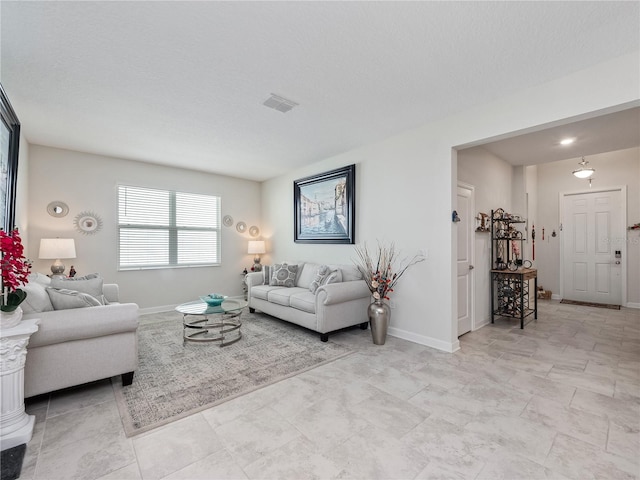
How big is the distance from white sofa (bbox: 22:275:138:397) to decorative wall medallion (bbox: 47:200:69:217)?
8.64 ft

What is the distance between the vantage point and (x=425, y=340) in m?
3.55

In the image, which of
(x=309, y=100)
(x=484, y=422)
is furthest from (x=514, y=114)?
(x=484, y=422)

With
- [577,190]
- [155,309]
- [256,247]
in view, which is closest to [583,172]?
[577,190]

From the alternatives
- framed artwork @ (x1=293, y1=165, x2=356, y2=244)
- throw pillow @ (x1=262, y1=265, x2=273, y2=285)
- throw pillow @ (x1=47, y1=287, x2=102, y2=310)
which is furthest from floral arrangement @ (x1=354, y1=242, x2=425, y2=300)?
throw pillow @ (x1=47, y1=287, x2=102, y2=310)

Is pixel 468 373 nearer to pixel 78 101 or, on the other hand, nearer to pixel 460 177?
pixel 460 177

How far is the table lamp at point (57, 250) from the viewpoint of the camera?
13.0 feet

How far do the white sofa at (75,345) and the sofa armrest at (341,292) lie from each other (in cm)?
196

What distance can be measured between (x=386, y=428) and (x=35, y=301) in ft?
8.94

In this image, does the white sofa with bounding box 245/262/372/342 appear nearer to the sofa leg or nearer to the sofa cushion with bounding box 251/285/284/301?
the sofa cushion with bounding box 251/285/284/301

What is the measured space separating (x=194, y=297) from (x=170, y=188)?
212 cm

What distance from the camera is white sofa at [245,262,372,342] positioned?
363 centimetres

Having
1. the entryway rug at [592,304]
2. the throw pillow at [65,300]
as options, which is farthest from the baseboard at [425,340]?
the entryway rug at [592,304]

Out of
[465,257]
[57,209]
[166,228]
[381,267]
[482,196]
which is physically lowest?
[381,267]

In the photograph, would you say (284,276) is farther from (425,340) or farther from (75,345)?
(75,345)
